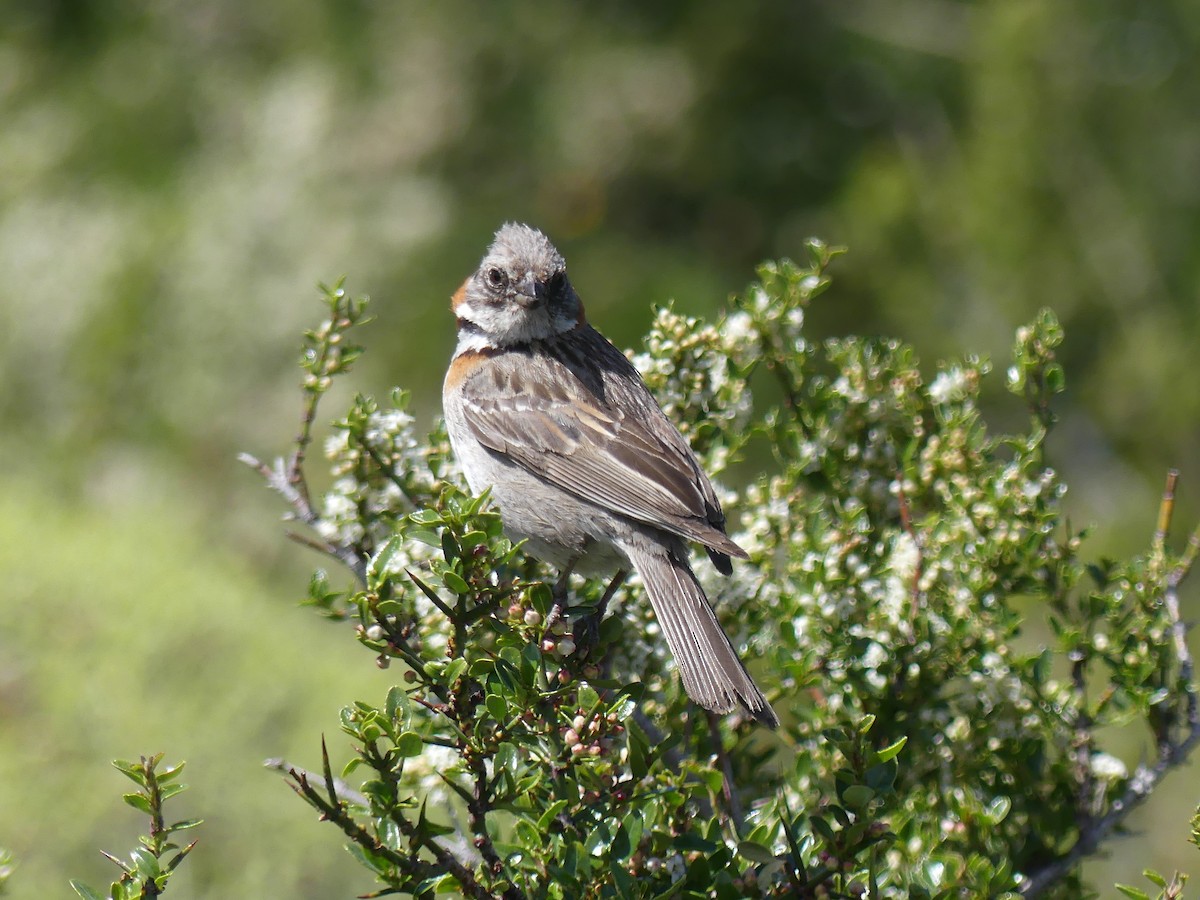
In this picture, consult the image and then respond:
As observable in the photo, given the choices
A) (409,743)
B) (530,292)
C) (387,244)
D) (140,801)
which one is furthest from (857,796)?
(387,244)

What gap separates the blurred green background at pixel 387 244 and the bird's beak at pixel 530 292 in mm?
2361

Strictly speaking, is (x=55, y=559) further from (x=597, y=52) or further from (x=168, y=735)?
(x=597, y=52)

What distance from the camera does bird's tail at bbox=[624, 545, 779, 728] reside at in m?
2.13

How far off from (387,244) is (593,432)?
4.92m

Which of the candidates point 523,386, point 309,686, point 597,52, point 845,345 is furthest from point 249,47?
point 845,345

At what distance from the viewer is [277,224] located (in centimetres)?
773

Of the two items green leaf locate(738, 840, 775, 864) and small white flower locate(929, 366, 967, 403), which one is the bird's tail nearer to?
green leaf locate(738, 840, 775, 864)

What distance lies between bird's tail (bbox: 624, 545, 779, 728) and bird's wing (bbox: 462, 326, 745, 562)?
0.31 ft

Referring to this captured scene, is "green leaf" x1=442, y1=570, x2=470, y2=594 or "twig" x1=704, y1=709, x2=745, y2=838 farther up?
"green leaf" x1=442, y1=570, x2=470, y2=594

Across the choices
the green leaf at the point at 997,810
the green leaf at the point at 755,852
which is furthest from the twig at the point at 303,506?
the green leaf at the point at 997,810

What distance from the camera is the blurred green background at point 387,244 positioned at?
4.99 m

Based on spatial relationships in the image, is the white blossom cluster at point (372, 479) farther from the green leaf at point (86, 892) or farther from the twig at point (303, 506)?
the green leaf at point (86, 892)

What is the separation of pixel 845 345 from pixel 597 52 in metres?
5.73

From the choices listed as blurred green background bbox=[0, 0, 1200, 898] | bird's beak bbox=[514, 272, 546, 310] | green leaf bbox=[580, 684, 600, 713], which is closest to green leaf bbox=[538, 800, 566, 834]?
green leaf bbox=[580, 684, 600, 713]
